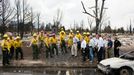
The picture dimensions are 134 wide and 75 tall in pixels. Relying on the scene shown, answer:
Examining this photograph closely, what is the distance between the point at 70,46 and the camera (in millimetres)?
31203

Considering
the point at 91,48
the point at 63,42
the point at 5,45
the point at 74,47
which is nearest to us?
the point at 5,45

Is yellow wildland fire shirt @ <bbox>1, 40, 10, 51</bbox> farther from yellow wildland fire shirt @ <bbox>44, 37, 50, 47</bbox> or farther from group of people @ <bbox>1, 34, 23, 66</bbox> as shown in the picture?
yellow wildland fire shirt @ <bbox>44, 37, 50, 47</bbox>

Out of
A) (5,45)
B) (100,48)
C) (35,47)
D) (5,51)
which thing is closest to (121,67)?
(100,48)

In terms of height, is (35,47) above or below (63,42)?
below

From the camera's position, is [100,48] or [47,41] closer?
[100,48]

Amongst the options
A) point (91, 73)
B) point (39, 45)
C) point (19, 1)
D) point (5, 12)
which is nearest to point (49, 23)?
point (19, 1)

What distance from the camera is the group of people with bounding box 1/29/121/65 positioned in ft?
93.5

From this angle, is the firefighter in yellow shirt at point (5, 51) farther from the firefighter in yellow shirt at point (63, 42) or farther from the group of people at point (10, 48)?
the firefighter in yellow shirt at point (63, 42)

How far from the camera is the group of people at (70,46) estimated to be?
28.5m

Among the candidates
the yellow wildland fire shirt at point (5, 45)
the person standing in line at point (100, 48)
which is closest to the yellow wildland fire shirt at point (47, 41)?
the yellow wildland fire shirt at point (5, 45)

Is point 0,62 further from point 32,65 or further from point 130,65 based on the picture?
point 130,65

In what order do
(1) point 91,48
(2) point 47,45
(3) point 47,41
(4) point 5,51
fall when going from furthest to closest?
1. (3) point 47,41
2. (2) point 47,45
3. (1) point 91,48
4. (4) point 5,51

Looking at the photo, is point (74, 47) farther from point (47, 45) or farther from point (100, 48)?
point (100, 48)

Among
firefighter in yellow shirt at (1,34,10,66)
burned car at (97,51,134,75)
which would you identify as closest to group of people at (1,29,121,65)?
firefighter in yellow shirt at (1,34,10,66)
